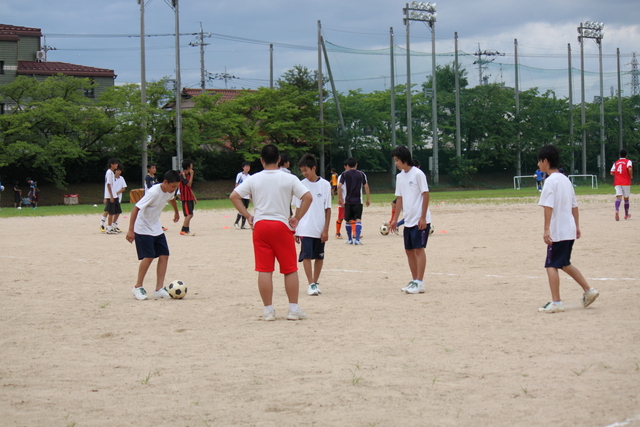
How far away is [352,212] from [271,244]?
7855mm

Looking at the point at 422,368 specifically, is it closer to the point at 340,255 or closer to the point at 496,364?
the point at 496,364

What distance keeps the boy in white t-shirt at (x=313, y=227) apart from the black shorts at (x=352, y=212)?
5.63 metres

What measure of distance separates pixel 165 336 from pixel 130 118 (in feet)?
124

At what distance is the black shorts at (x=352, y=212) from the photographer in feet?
47.0

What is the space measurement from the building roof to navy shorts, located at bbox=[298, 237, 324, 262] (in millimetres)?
45973

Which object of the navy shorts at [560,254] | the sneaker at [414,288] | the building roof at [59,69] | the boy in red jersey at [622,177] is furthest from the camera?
the building roof at [59,69]

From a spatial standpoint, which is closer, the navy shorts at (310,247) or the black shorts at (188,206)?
the navy shorts at (310,247)

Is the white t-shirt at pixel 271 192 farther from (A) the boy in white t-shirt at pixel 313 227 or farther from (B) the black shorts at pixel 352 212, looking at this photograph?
(B) the black shorts at pixel 352 212

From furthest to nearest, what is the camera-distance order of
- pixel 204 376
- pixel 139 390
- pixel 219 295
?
pixel 219 295 < pixel 204 376 < pixel 139 390

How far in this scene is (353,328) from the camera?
256 inches

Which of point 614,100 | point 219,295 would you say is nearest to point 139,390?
point 219,295

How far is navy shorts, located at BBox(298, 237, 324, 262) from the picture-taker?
8.20 m

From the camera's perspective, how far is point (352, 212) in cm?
1437

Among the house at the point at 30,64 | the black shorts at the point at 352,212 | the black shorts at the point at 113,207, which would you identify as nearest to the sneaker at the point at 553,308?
the black shorts at the point at 352,212
